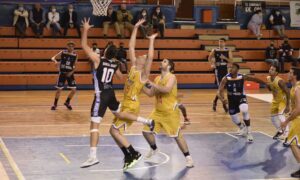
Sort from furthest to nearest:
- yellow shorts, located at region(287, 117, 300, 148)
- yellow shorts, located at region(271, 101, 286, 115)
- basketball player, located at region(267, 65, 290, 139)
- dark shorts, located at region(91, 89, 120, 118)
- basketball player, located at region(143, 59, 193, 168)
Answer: yellow shorts, located at region(271, 101, 286, 115) → basketball player, located at region(267, 65, 290, 139) → basketball player, located at region(143, 59, 193, 168) → yellow shorts, located at region(287, 117, 300, 148) → dark shorts, located at region(91, 89, 120, 118)

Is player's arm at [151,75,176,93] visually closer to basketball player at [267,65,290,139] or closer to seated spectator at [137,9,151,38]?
basketball player at [267,65,290,139]

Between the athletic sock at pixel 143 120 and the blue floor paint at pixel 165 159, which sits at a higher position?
the athletic sock at pixel 143 120

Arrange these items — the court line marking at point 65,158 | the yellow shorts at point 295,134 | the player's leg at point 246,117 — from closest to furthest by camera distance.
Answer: the yellow shorts at point 295,134 < the court line marking at point 65,158 < the player's leg at point 246,117

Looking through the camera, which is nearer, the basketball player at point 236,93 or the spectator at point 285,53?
the basketball player at point 236,93

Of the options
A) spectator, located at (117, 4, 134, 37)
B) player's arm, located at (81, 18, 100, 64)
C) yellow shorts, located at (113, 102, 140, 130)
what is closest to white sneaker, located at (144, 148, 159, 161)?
yellow shorts, located at (113, 102, 140, 130)

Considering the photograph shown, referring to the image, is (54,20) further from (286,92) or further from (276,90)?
(286,92)

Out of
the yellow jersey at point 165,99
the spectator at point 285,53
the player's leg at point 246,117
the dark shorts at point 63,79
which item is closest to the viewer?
the yellow jersey at point 165,99

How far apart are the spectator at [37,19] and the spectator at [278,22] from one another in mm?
11602

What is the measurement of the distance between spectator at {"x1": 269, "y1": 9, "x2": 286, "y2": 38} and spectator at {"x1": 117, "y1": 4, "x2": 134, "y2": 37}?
7.56 m

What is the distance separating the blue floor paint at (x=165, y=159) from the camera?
33.5 feet

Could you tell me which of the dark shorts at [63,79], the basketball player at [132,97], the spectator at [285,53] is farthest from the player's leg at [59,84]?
the spectator at [285,53]

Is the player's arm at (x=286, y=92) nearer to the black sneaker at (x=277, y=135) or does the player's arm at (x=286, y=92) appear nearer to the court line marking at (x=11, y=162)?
the black sneaker at (x=277, y=135)

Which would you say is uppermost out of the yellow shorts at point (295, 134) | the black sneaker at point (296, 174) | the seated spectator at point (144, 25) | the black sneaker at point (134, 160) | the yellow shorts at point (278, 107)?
the seated spectator at point (144, 25)

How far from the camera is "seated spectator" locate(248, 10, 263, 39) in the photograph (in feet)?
92.6
